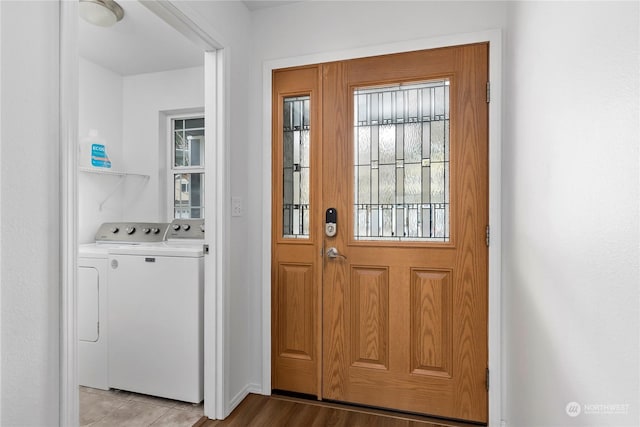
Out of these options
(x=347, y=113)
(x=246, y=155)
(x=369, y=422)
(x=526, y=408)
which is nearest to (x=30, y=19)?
(x=246, y=155)

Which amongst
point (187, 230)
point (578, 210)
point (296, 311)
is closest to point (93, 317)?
point (187, 230)

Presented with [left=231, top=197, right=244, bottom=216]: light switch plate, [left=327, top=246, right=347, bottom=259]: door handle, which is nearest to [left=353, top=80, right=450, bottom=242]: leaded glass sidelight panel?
[left=327, top=246, right=347, bottom=259]: door handle

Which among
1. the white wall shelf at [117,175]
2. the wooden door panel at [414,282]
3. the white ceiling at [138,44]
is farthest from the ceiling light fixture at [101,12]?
the wooden door panel at [414,282]

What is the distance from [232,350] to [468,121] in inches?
75.4

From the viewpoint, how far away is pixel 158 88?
3.28m

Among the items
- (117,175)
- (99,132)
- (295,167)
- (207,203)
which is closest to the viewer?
(207,203)

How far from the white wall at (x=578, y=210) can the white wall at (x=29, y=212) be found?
4.73 ft

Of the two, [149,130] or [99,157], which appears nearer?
[99,157]

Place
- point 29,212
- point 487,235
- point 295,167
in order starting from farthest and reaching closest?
point 295,167
point 487,235
point 29,212

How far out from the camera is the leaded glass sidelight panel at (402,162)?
2.00 m

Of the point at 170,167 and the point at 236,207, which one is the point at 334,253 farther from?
the point at 170,167

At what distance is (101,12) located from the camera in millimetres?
2152

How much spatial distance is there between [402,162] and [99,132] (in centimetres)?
273

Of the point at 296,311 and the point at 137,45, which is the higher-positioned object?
the point at 137,45
